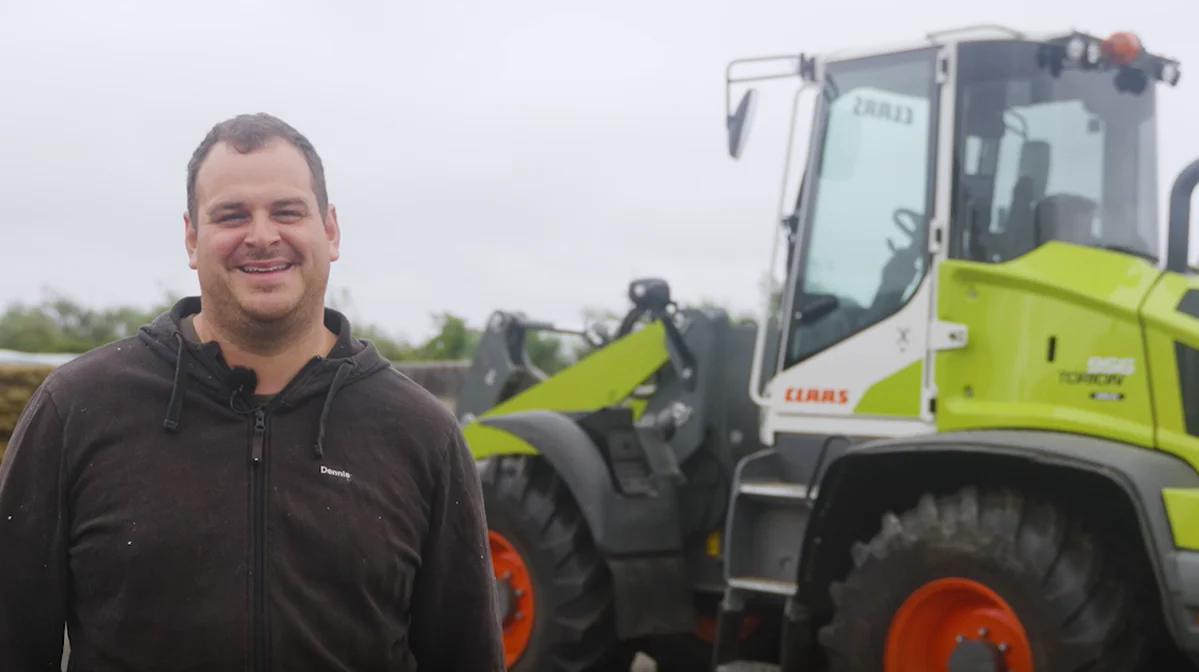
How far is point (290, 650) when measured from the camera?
2.58 meters

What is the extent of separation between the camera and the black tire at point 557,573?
720 cm

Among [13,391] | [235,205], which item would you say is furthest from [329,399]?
[13,391]

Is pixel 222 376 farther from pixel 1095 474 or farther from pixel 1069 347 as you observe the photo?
pixel 1069 347

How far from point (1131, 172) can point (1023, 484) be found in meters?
1.63

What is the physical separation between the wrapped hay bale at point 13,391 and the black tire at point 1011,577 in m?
5.23

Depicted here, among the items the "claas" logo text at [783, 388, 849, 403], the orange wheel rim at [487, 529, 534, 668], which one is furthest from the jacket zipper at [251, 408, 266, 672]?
the orange wheel rim at [487, 529, 534, 668]

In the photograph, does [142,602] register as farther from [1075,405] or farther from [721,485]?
[721,485]

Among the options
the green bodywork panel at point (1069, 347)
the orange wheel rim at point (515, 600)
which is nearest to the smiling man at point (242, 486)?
the green bodywork panel at point (1069, 347)

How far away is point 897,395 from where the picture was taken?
6309 millimetres

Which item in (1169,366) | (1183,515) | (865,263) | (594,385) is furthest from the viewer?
(594,385)

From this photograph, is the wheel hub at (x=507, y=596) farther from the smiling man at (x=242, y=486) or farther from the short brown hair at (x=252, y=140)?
the short brown hair at (x=252, y=140)

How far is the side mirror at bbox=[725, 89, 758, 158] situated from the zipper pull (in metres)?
4.10

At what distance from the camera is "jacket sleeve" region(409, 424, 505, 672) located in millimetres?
2834

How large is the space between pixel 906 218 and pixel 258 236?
13.6 feet
